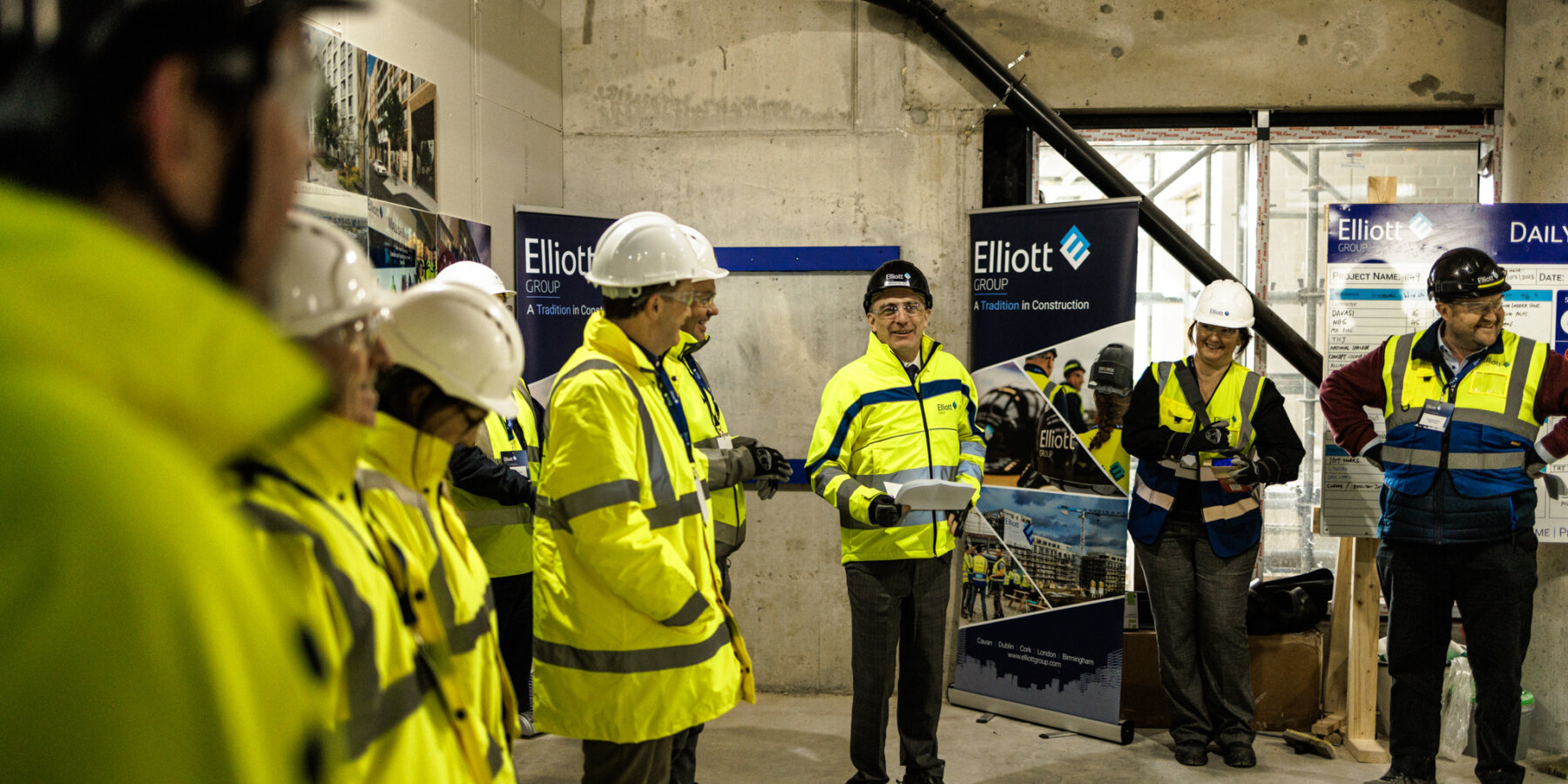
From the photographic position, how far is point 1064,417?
4457 millimetres

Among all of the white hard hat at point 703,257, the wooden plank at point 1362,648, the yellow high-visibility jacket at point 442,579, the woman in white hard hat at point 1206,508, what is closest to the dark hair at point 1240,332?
the woman in white hard hat at point 1206,508

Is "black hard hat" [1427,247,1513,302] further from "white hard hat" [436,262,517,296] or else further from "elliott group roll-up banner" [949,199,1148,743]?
"white hard hat" [436,262,517,296]

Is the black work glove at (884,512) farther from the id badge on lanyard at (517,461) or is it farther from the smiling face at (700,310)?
the id badge on lanyard at (517,461)

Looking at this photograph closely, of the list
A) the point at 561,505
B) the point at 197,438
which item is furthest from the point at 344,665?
the point at 561,505

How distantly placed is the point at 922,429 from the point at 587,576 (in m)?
1.71

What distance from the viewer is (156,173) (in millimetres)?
396

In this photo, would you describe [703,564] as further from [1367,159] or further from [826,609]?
[1367,159]

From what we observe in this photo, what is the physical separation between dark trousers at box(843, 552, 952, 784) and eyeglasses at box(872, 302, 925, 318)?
0.93 meters

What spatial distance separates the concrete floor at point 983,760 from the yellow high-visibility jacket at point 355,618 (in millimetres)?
3078

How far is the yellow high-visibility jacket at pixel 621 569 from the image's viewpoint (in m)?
2.05

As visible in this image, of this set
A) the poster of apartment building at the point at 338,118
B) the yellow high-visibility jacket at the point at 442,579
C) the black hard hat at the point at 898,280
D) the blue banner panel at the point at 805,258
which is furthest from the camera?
the blue banner panel at the point at 805,258

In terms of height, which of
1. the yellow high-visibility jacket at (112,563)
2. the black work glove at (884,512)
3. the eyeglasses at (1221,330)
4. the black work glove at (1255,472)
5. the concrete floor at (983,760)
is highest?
the eyeglasses at (1221,330)

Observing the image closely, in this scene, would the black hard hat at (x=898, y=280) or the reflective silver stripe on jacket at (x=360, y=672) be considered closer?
the reflective silver stripe on jacket at (x=360, y=672)

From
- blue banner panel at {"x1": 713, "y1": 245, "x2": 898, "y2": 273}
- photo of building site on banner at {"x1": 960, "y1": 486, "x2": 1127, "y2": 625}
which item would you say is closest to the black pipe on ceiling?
blue banner panel at {"x1": 713, "y1": 245, "x2": 898, "y2": 273}
